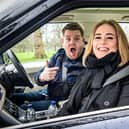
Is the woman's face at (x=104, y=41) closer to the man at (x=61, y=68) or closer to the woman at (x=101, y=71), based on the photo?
the woman at (x=101, y=71)

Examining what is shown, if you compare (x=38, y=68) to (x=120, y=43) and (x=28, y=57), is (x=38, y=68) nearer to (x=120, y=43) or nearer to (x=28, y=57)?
(x=28, y=57)

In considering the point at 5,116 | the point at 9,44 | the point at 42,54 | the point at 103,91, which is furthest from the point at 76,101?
the point at 9,44

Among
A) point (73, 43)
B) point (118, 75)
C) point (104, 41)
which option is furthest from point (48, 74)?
point (118, 75)

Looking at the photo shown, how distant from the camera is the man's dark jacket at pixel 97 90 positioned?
2.25 meters

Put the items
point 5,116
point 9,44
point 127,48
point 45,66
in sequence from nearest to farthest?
point 9,44, point 5,116, point 127,48, point 45,66

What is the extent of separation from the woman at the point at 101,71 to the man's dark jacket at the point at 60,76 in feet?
0.56

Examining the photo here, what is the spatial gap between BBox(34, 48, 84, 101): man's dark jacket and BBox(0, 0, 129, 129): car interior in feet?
0.43

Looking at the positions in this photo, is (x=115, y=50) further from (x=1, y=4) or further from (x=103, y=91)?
(x=1, y=4)

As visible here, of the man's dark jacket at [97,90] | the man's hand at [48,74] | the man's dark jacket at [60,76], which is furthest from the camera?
the man's hand at [48,74]

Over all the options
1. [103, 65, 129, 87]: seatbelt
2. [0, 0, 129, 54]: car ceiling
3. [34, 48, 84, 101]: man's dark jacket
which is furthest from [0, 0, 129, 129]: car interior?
[103, 65, 129, 87]: seatbelt

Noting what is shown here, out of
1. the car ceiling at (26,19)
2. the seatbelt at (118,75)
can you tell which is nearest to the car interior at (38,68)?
the car ceiling at (26,19)

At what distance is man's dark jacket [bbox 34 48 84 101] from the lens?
2.83 meters

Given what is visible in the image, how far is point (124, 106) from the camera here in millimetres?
2125

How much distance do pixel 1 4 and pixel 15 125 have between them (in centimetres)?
57
